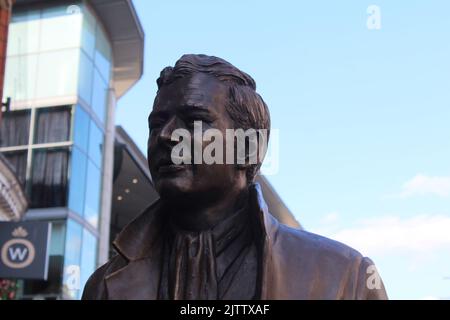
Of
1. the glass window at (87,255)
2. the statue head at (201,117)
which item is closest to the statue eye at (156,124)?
the statue head at (201,117)

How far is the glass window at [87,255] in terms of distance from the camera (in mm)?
23625

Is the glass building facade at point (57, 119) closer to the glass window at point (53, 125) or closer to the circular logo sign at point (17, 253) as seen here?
the glass window at point (53, 125)

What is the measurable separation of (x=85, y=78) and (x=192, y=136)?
900 inches

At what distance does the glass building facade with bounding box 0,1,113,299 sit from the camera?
23.3 m

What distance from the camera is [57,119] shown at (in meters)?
24.0

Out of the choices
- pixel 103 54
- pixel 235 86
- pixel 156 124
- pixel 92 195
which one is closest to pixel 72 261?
pixel 92 195

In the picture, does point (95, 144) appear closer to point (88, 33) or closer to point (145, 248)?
point (88, 33)

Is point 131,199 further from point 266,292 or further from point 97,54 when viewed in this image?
point 266,292

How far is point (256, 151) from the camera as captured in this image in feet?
8.43

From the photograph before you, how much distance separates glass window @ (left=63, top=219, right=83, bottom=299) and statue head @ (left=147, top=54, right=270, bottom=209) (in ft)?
66.8

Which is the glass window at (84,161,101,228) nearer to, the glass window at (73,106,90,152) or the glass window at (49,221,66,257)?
the glass window at (73,106,90,152)

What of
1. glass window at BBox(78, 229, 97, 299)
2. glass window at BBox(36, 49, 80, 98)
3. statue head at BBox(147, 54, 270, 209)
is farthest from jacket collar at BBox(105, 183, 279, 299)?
glass window at BBox(36, 49, 80, 98)

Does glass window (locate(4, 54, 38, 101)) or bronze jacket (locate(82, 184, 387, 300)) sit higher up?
glass window (locate(4, 54, 38, 101))

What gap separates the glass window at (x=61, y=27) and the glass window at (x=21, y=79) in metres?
0.67
